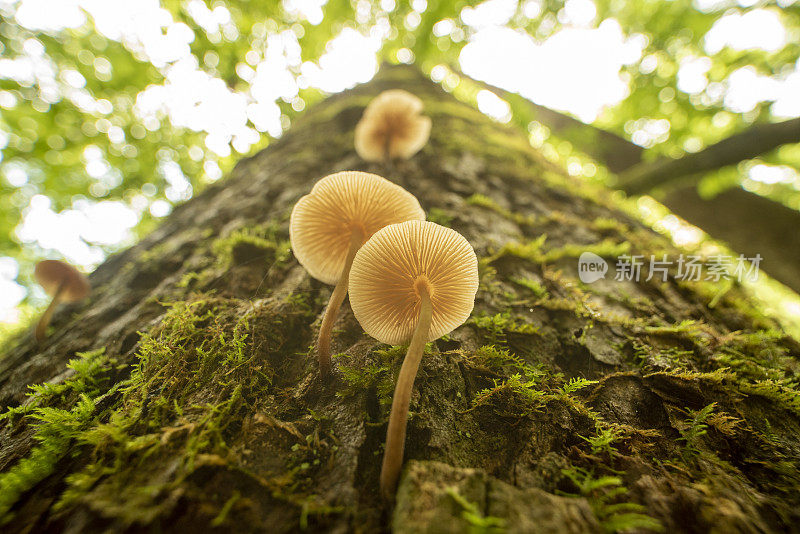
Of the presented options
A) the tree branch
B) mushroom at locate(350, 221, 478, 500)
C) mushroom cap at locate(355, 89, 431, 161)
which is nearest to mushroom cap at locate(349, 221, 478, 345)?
mushroom at locate(350, 221, 478, 500)

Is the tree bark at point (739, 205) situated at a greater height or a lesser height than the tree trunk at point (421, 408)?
greater

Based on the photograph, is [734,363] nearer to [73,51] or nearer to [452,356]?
[452,356]

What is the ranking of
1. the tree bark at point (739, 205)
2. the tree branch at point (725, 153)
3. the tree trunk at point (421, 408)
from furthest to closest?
the tree bark at point (739, 205), the tree branch at point (725, 153), the tree trunk at point (421, 408)

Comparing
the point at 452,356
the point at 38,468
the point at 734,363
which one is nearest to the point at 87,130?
the point at 38,468

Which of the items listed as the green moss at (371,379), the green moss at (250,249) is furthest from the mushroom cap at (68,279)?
the green moss at (371,379)

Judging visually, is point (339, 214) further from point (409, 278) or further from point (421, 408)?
point (421, 408)

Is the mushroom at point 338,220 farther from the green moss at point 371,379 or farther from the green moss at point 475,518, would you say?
the green moss at point 475,518

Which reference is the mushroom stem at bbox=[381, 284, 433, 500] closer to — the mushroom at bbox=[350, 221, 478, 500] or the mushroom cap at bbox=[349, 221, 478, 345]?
the mushroom at bbox=[350, 221, 478, 500]
